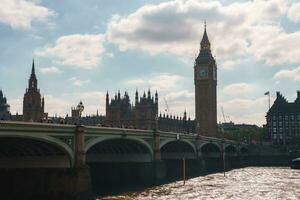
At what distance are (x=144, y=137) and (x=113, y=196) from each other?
1820 cm

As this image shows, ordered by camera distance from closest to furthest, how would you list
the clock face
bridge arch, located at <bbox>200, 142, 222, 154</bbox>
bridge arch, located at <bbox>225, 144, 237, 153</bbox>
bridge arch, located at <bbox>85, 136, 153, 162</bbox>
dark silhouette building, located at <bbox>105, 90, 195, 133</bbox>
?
bridge arch, located at <bbox>85, 136, 153, 162</bbox> → bridge arch, located at <bbox>200, 142, 222, 154</bbox> → bridge arch, located at <bbox>225, 144, 237, 153</bbox> → dark silhouette building, located at <bbox>105, 90, 195, 133</bbox> → the clock face

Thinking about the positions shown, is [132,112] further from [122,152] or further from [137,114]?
[122,152]

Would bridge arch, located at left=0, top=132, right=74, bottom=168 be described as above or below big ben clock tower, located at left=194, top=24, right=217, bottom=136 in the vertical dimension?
below

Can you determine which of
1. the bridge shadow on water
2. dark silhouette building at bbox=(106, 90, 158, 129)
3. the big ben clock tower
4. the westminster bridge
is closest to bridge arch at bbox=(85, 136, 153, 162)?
the westminster bridge

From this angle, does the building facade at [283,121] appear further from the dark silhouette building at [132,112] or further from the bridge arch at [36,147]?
the bridge arch at [36,147]

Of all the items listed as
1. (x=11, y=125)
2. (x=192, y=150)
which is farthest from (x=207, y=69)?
(x=11, y=125)

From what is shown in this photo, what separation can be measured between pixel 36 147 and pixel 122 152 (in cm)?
2413

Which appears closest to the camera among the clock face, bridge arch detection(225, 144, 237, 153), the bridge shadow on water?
the bridge shadow on water

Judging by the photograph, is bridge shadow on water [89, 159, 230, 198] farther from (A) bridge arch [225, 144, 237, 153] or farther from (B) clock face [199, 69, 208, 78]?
(B) clock face [199, 69, 208, 78]

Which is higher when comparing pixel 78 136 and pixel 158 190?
pixel 78 136

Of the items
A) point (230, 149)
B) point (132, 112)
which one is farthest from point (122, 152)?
point (132, 112)

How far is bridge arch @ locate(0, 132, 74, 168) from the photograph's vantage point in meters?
45.6

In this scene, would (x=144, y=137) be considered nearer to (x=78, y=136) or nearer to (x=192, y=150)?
(x=78, y=136)

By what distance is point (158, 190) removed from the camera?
64.2 metres
